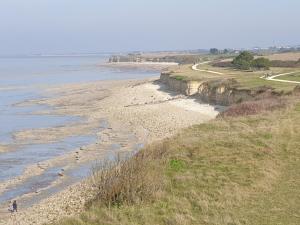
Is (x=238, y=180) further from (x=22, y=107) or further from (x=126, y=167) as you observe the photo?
(x=22, y=107)

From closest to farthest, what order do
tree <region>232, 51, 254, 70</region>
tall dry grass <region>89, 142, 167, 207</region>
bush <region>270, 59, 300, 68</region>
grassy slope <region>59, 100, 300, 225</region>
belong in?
1. grassy slope <region>59, 100, 300, 225</region>
2. tall dry grass <region>89, 142, 167, 207</region>
3. bush <region>270, 59, 300, 68</region>
4. tree <region>232, 51, 254, 70</region>

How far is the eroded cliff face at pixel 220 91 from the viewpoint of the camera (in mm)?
43406

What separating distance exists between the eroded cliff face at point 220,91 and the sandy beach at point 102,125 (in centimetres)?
133

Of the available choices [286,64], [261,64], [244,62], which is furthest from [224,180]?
[286,64]

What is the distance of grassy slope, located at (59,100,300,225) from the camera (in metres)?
13.9

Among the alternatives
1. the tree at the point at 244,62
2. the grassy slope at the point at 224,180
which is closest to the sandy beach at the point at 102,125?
the grassy slope at the point at 224,180

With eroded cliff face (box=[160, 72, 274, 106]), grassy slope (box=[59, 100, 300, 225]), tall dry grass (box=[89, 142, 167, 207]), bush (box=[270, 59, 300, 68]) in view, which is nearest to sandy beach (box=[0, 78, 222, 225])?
eroded cliff face (box=[160, 72, 274, 106])

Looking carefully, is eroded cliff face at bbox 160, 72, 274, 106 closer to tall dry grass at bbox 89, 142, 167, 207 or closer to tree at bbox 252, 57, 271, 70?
tree at bbox 252, 57, 271, 70

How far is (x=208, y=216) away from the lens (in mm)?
13969

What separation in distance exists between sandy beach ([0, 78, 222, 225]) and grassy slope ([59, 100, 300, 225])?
9.77 ft

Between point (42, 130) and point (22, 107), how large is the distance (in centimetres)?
2029

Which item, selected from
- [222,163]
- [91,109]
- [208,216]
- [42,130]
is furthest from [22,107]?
[208,216]

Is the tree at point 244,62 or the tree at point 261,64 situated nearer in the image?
the tree at point 261,64

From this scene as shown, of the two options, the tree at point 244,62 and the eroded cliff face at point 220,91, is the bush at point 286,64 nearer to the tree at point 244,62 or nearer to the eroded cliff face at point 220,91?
the tree at point 244,62
